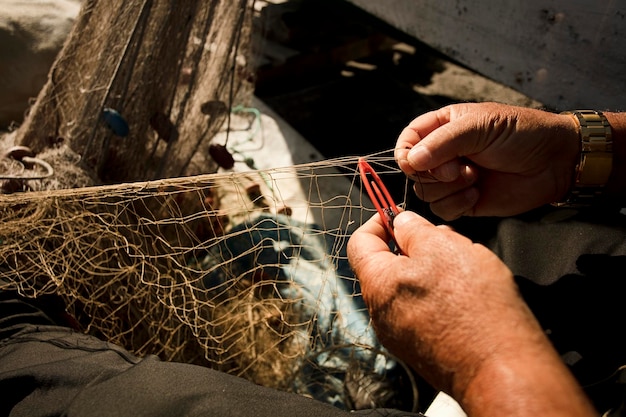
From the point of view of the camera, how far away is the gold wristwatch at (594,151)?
4.62 ft

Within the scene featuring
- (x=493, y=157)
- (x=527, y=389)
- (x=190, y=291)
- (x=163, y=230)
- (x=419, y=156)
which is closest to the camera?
(x=527, y=389)

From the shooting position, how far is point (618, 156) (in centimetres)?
144

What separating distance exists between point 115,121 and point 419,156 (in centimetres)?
135

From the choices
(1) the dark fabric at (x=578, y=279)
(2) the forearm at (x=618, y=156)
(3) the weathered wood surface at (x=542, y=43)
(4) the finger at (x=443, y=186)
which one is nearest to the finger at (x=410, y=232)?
(4) the finger at (x=443, y=186)

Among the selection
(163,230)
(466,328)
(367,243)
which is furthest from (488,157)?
(163,230)

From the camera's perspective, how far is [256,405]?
1.15 metres

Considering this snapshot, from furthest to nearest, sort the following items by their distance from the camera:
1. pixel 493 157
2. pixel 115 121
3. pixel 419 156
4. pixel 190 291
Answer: pixel 115 121
pixel 190 291
pixel 493 157
pixel 419 156

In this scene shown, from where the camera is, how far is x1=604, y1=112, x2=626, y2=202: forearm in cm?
144

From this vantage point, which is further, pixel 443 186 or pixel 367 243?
pixel 443 186

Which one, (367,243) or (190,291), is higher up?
(367,243)

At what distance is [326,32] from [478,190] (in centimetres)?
295

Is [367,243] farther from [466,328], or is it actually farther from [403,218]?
[466,328]

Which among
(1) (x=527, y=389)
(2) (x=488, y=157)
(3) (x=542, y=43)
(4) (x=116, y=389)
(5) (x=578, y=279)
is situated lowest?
(4) (x=116, y=389)

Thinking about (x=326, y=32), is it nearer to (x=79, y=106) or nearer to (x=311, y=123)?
(x=311, y=123)
